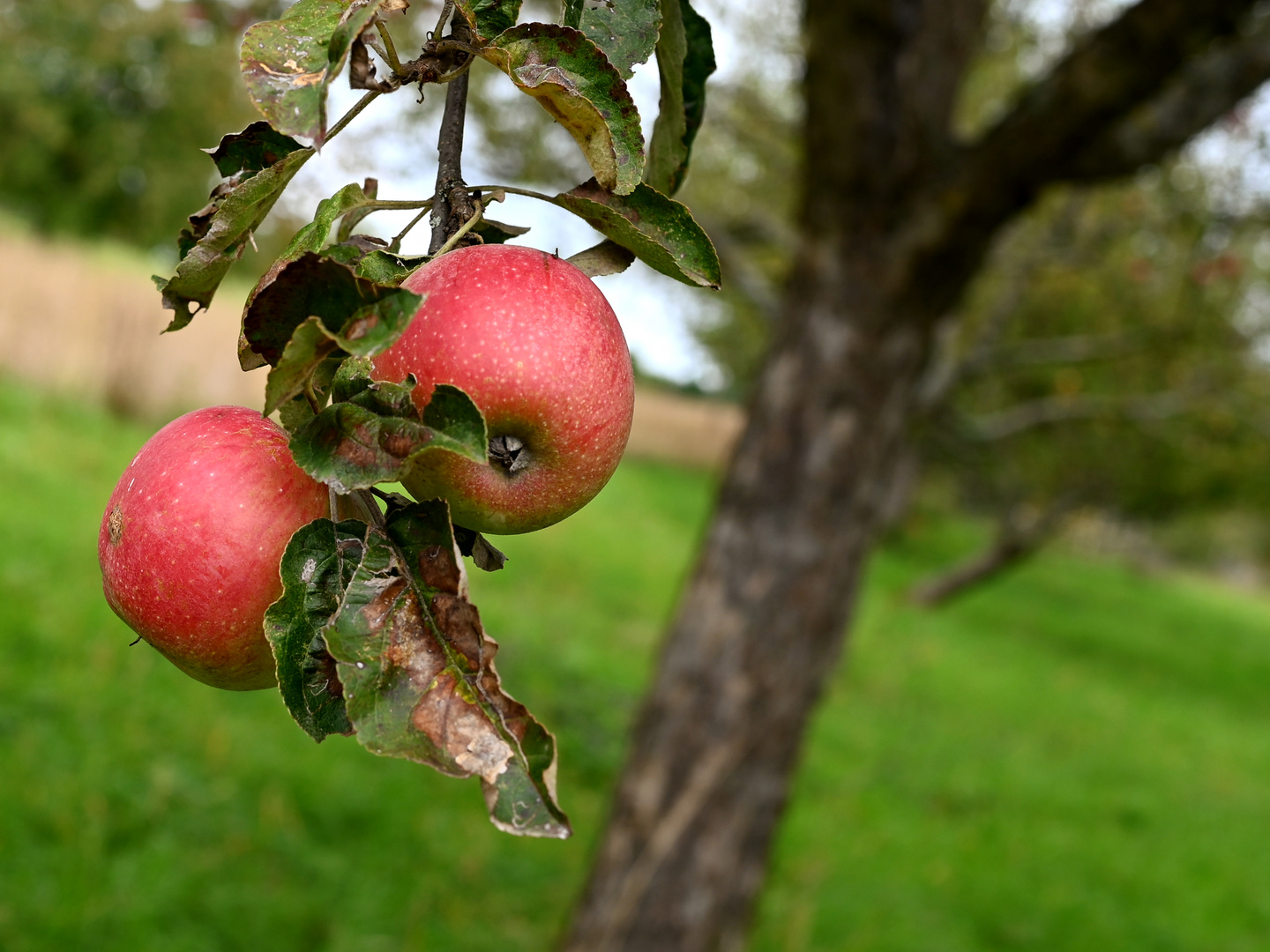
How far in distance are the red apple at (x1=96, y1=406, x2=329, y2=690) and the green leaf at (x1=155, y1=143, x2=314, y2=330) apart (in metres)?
0.08

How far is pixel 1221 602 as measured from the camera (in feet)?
76.1

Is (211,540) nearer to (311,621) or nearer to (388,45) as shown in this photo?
(311,621)

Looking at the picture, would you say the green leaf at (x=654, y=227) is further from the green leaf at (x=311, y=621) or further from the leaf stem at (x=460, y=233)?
the green leaf at (x=311, y=621)

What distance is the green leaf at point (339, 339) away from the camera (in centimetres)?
47

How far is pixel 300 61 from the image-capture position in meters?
0.50

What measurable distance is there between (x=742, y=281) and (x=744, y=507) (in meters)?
2.08

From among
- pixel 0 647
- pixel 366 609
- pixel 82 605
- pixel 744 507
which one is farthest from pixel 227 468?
pixel 82 605

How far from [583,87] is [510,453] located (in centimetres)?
20

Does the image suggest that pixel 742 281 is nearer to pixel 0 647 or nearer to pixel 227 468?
pixel 0 647

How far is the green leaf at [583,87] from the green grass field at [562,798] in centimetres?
295

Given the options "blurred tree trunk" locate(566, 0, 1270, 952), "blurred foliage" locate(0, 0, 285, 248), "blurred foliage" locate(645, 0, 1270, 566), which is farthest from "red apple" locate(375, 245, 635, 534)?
"blurred foliage" locate(0, 0, 285, 248)

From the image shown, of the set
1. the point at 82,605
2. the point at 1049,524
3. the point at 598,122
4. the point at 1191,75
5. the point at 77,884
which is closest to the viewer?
the point at 598,122

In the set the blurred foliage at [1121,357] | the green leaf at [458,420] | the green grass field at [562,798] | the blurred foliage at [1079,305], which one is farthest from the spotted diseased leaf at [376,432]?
the blurred foliage at [1121,357]

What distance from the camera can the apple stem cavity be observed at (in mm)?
605
